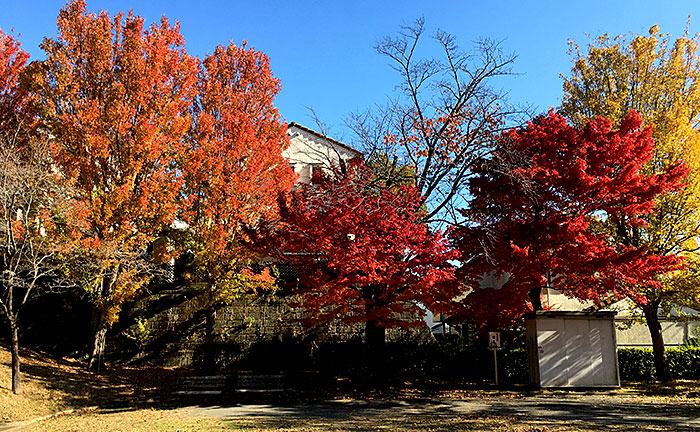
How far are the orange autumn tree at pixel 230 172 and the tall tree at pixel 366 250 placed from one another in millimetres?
3012

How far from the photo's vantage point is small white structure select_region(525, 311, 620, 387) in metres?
15.7

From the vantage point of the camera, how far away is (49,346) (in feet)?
64.4

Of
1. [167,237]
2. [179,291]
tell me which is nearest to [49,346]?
[179,291]

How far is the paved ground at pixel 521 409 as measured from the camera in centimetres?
1034

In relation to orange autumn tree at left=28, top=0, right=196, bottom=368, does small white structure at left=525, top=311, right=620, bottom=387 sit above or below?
below

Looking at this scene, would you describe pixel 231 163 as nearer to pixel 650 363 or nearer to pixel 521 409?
pixel 521 409

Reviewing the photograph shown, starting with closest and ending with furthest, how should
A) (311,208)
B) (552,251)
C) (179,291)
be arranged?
(311,208), (552,251), (179,291)

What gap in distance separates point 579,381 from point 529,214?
548 centimetres

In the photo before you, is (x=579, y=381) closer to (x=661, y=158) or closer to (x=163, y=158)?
(x=661, y=158)

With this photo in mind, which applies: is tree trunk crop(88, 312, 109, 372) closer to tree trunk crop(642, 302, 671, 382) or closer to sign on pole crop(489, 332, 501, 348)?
sign on pole crop(489, 332, 501, 348)

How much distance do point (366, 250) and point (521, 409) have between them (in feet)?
17.8

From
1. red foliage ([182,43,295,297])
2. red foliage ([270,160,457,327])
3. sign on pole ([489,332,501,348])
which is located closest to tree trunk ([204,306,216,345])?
red foliage ([182,43,295,297])

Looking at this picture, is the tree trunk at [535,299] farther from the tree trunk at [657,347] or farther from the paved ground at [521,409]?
the tree trunk at [657,347]

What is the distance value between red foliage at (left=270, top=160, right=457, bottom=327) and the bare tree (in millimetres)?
7032
